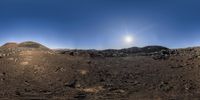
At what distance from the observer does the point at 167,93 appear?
41438 millimetres

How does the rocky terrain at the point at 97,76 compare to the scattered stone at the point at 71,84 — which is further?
the scattered stone at the point at 71,84

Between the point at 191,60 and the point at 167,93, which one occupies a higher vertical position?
the point at 191,60

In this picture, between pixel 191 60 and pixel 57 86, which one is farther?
pixel 191 60

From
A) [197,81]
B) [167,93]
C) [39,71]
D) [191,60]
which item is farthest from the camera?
[191,60]

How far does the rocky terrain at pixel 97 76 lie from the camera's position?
4078 cm

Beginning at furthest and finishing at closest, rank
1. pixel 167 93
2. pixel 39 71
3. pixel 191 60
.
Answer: pixel 191 60
pixel 39 71
pixel 167 93

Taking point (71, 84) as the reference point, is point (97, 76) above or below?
above

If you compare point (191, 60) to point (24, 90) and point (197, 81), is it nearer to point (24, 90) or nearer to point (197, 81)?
point (197, 81)

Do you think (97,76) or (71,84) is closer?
(71,84)

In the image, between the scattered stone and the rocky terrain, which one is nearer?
the rocky terrain

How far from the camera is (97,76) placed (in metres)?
47.2

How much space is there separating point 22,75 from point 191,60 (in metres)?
21.3

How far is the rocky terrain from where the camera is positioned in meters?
40.8

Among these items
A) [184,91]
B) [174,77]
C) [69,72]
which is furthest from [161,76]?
[69,72]
